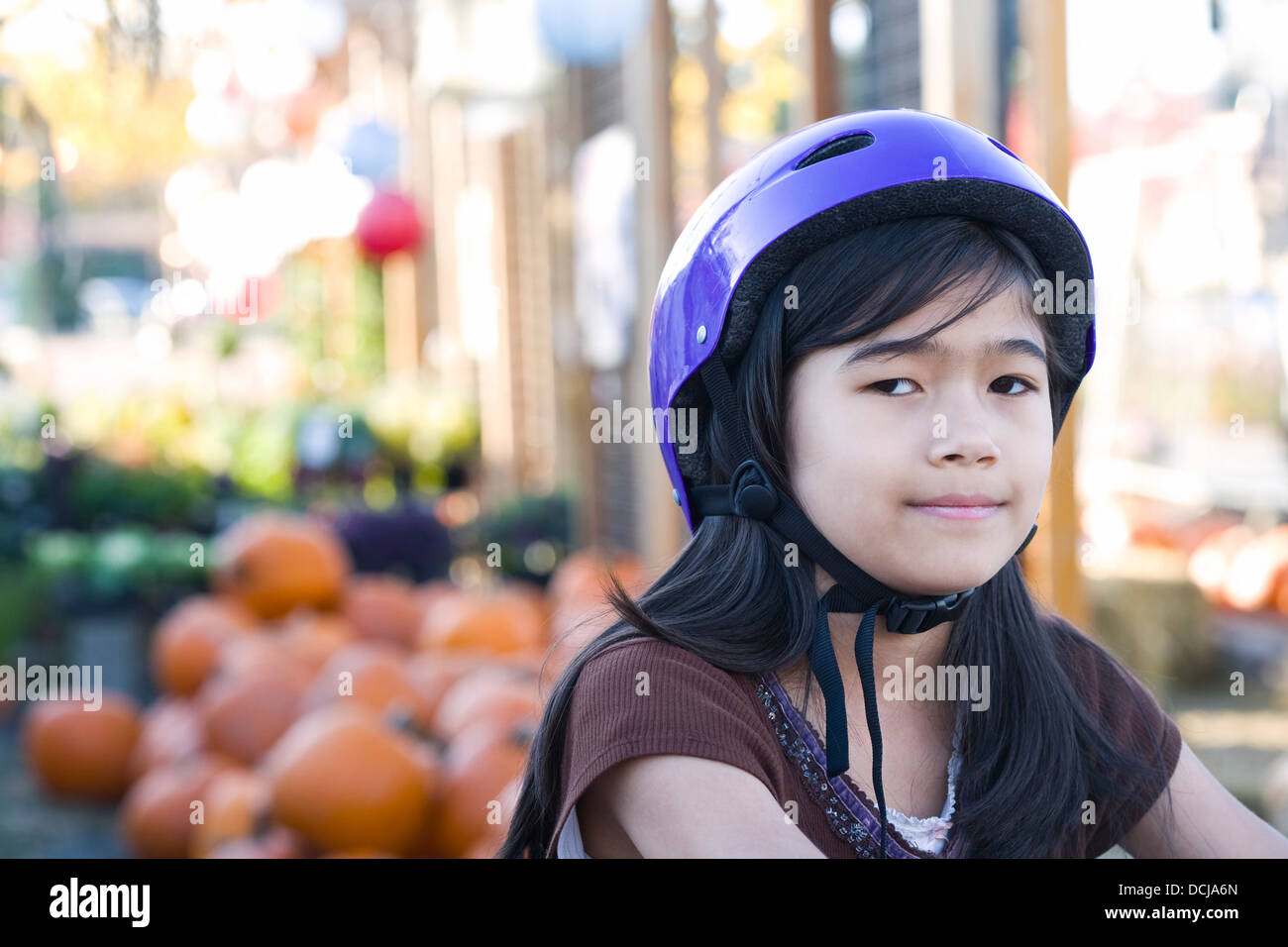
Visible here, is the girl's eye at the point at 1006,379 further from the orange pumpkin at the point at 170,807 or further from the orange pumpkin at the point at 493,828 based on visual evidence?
the orange pumpkin at the point at 170,807

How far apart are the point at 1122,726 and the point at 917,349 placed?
0.56 meters

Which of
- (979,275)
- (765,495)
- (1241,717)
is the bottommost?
(1241,717)

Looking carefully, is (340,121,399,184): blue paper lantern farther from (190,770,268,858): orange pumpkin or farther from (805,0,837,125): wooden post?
(190,770,268,858): orange pumpkin

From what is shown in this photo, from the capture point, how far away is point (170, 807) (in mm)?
3717

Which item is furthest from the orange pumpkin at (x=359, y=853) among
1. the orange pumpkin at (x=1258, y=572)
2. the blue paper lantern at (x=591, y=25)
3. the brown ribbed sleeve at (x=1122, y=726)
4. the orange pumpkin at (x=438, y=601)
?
the orange pumpkin at (x=1258, y=572)

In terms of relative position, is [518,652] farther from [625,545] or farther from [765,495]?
[765,495]

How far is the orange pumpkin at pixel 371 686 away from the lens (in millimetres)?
3729

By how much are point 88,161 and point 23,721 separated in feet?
12.7

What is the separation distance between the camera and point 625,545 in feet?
23.0

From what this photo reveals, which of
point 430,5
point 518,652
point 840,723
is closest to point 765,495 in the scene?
point 840,723

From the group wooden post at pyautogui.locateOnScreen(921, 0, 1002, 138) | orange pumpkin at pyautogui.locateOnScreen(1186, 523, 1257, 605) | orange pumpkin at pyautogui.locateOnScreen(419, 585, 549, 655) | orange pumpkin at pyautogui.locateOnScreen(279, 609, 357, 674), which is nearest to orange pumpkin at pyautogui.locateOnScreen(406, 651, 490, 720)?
orange pumpkin at pyautogui.locateOnScreen(419, 585, 549, 655)

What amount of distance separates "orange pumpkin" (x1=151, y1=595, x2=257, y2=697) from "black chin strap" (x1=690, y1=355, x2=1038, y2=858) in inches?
150

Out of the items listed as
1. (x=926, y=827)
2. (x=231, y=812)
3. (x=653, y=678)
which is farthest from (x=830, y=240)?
(x=231, y=812)
